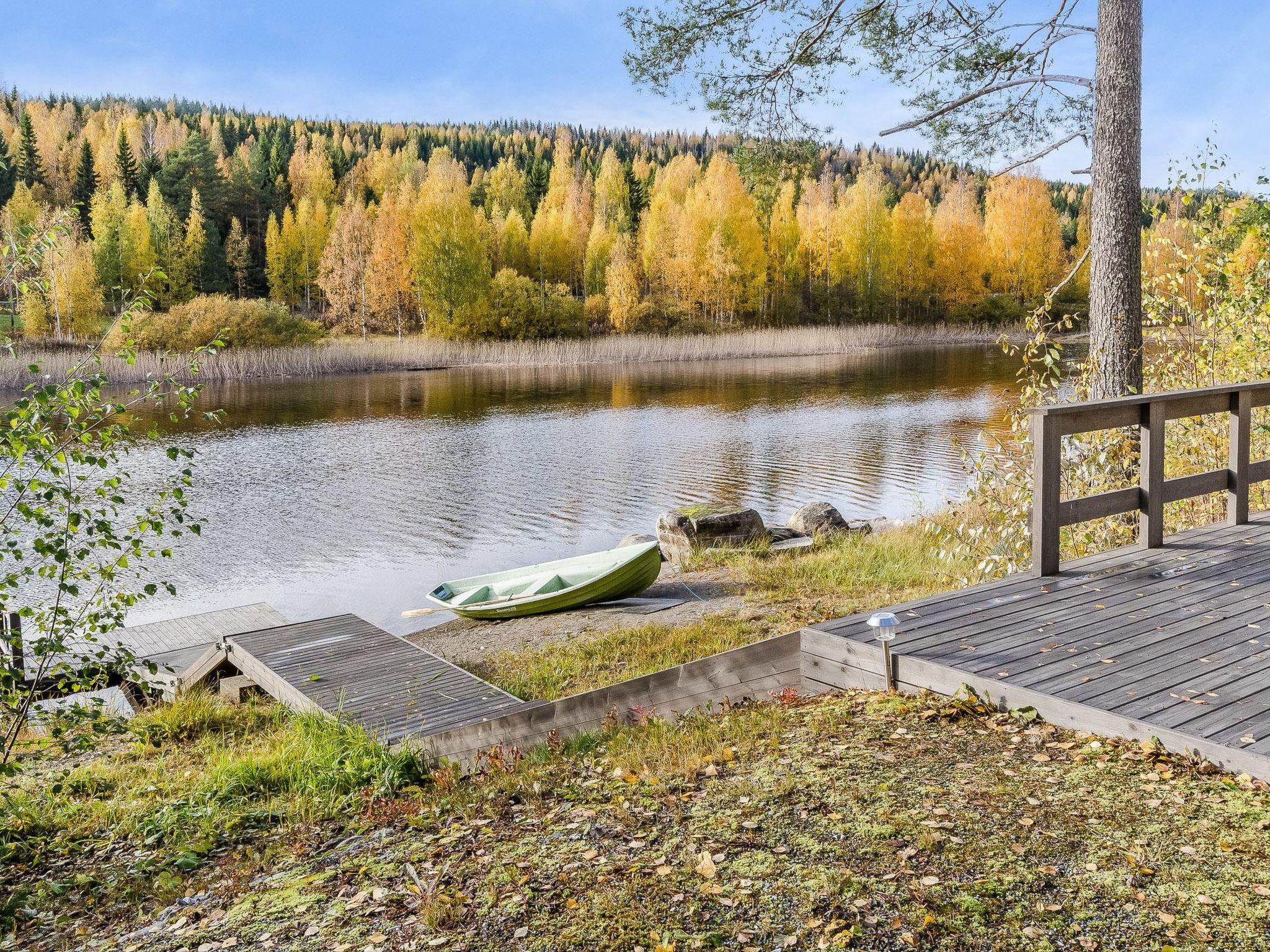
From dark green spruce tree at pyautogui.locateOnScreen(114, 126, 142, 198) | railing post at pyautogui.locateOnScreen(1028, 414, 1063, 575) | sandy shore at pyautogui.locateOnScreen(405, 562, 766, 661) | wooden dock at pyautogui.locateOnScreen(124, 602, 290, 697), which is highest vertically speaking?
dark green spruce tree at pyautogui.locateOnScreen(114, 126, 142, 198)

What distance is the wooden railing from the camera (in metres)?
6.12

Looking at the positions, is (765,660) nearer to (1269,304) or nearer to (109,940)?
(109,940)

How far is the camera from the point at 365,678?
285 inches

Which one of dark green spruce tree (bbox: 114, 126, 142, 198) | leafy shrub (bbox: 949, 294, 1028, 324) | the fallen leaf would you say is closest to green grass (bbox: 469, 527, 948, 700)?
the fallen leaf

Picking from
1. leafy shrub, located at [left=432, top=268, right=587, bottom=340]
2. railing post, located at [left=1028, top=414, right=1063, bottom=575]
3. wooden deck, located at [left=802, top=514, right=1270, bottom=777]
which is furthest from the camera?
leafy shrub, located at [left=432, top=268, right=587, bottom=340]

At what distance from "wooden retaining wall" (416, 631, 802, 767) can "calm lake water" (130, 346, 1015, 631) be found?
19.6 ft

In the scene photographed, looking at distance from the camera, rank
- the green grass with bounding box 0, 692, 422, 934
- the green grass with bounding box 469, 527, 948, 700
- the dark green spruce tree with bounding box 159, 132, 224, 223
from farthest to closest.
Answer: the dark green spruce tree with bounding box 159, 132, 224, 223 < the green grass with bounding box 469, 527, 948, 700 < the green grass with bounding box 0, 692, 422, 934

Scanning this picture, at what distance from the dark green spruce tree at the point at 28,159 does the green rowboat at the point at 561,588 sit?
220ft

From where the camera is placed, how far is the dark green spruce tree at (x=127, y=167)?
67.2 metres

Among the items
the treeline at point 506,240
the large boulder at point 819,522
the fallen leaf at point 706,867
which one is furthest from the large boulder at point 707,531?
the treeline at point 506,240

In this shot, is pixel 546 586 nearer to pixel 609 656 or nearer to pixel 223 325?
pixel 609 656

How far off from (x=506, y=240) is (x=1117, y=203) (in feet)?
189

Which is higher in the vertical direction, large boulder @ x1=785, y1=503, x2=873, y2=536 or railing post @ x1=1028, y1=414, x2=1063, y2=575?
railing post @ x1=1028, y1=414, x2=1063, y2=575

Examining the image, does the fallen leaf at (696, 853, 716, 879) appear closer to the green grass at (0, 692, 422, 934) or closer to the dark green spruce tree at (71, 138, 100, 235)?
the green grass at (0, 692, 422, 934)
